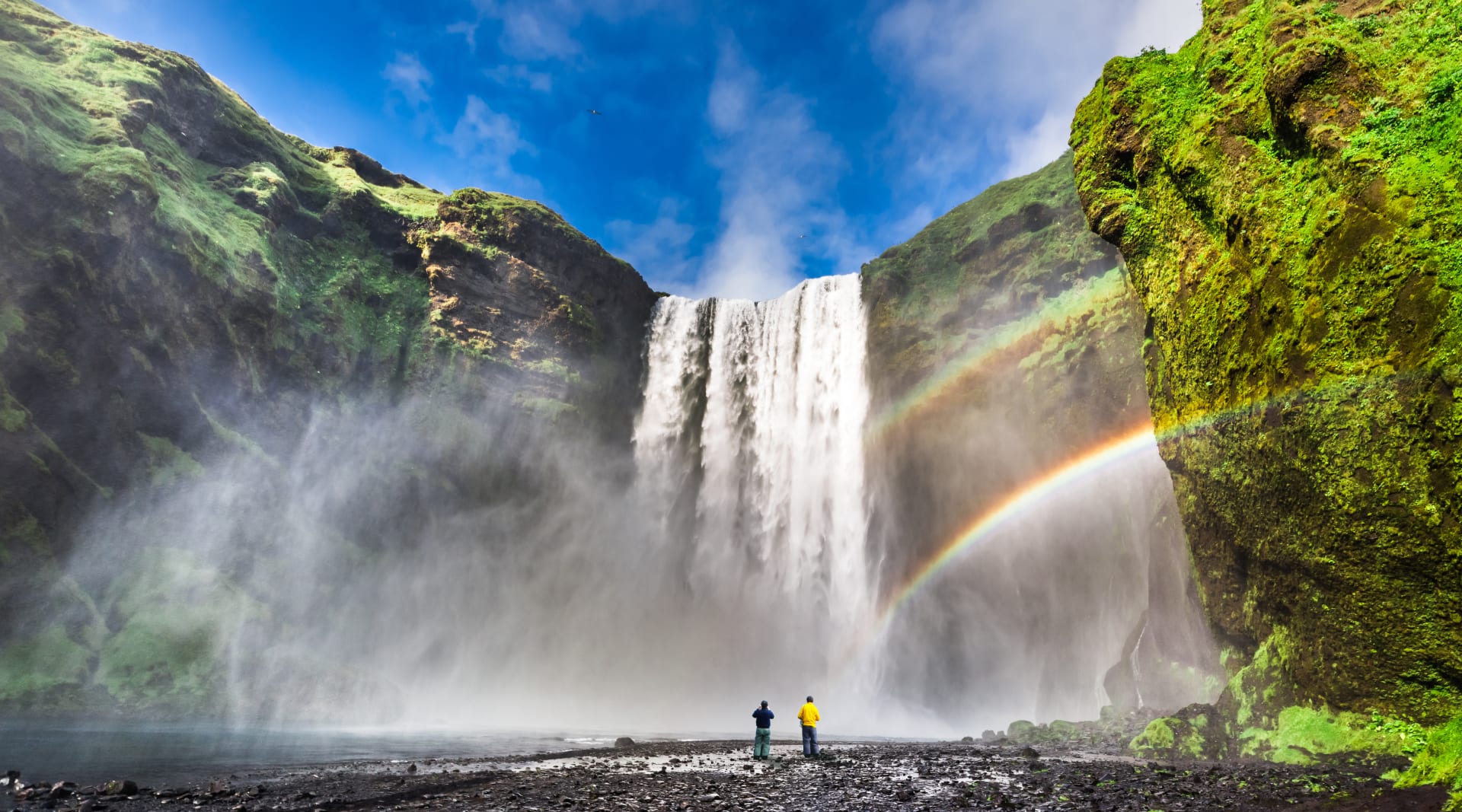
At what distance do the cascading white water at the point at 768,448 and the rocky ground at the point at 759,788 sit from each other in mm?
25229

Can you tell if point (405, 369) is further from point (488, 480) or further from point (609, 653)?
point (609, 653)

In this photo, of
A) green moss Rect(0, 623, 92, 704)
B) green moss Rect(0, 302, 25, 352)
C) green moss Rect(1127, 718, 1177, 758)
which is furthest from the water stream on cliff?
green moss Rect(1127, 718, 1177, 758)

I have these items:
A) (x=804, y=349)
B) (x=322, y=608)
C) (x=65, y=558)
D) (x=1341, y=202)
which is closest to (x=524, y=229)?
(x=804, y=349)

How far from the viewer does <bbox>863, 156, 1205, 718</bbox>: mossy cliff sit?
32.2 m

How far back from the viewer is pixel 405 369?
4253cm

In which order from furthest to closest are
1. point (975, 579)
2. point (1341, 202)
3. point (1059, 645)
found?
point (975, 579) < point (1059, 645) < point (1341, 202)

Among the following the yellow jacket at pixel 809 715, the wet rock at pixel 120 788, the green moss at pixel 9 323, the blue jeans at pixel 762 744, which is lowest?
the blue jeans at pixel 762 744

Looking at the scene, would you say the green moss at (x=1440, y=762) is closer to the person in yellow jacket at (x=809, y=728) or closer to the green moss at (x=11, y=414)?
the person in yellow jacket at (x=809, y=728)

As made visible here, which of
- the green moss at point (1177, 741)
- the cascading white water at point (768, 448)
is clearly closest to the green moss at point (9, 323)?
the cascading white water at point (768, 448)

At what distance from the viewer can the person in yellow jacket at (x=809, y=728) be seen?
52.5 feet

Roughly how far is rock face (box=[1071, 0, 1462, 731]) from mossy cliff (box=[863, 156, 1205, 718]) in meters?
15.2

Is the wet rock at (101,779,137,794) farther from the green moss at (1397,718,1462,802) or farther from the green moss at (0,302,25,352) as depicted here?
the green moss at (0,302,25,352)

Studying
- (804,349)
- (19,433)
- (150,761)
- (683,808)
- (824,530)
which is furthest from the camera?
(804,349)

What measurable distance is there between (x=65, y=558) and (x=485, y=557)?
19099mm
